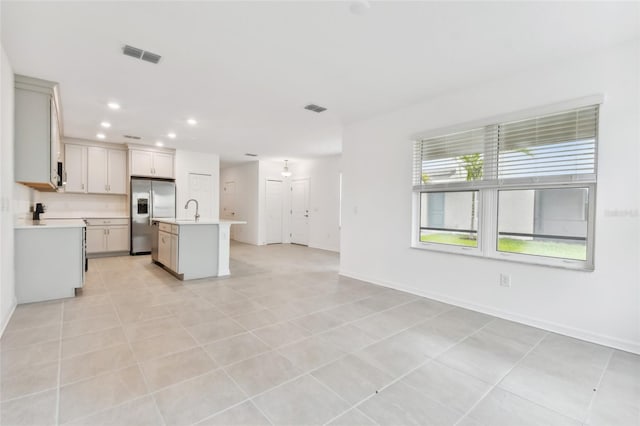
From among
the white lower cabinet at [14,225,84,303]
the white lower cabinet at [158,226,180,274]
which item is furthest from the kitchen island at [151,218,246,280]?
the white lower cabinet at [14,225,84,303]

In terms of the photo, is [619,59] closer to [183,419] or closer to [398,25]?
[398,25]

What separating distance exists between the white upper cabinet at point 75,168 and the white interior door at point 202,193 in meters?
2.17

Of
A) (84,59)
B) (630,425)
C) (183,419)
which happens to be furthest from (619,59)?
(84,59)

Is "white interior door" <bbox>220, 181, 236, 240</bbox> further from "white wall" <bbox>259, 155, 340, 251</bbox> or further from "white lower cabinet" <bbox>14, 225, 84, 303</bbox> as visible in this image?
"white lower cabinet" <bbox>14, 225, 84, 303</bbox>

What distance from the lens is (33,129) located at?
3438 mm

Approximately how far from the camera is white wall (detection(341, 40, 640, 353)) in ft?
8.19

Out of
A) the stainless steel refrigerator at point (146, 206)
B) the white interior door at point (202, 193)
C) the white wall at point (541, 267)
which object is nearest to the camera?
the white wall at point (541, 267)

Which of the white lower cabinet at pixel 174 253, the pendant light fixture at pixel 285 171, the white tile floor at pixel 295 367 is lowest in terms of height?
the white tile floor at pixel 295 367

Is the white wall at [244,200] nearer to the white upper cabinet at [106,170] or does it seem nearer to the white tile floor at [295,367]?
the white upper cabinet at [106,170]

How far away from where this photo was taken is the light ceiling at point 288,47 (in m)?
2.20

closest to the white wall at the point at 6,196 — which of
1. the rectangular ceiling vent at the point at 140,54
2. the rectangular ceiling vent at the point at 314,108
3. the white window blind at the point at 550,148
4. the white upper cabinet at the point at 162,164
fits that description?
the rectangular ceiling vent at the point at 140,54

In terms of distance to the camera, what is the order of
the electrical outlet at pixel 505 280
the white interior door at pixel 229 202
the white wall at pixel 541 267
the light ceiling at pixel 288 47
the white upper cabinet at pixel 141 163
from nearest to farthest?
the light ceiling at pixel 288 47 < the white wall at pixel 541 267 < the electrical outlet at pixel 505 280 < the white upper cabinet at pixel 141 163 < the white interior door at pixel 229 202

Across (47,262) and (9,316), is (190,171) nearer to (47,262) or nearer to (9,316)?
(47,262)

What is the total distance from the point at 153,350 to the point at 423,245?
324 cm
